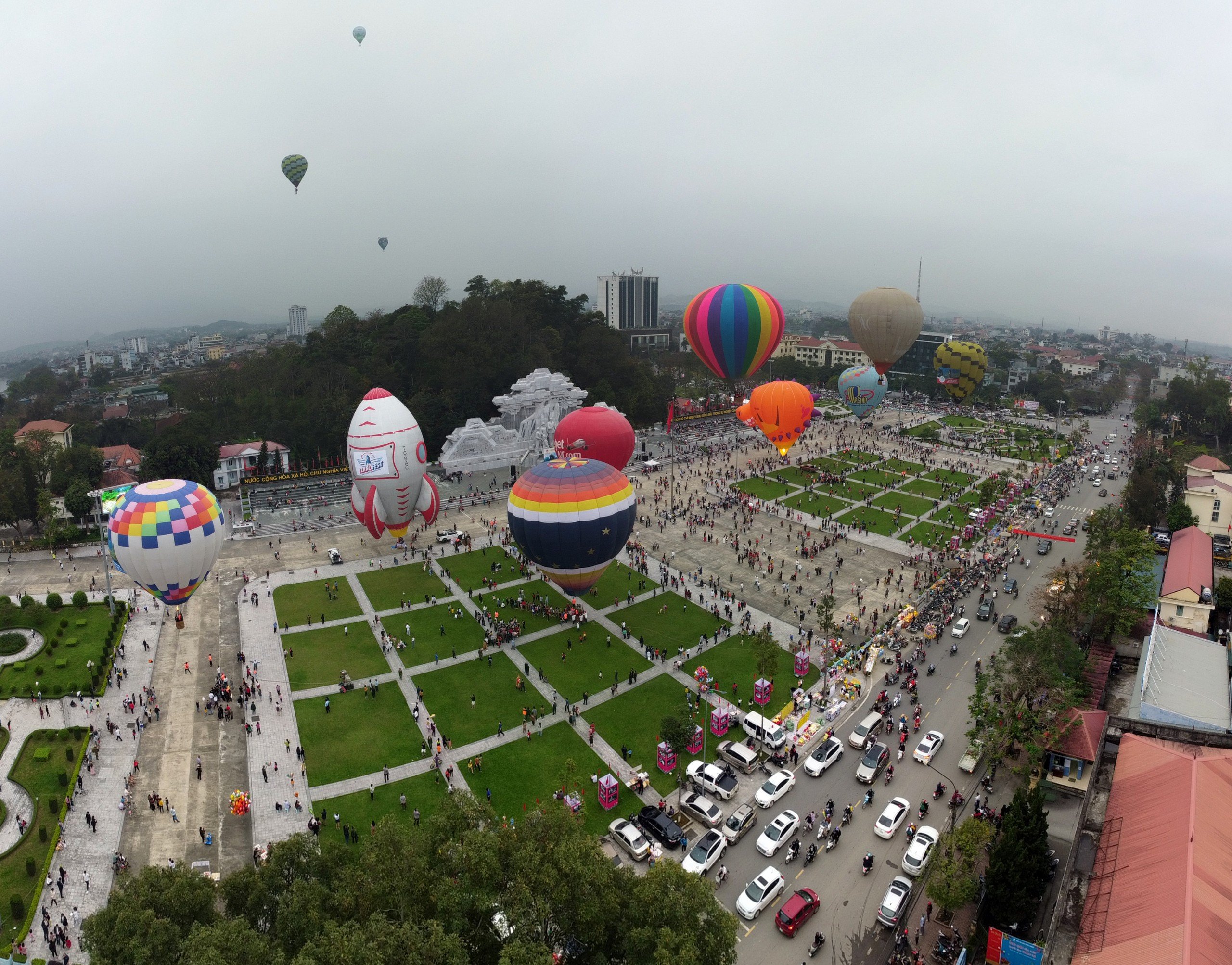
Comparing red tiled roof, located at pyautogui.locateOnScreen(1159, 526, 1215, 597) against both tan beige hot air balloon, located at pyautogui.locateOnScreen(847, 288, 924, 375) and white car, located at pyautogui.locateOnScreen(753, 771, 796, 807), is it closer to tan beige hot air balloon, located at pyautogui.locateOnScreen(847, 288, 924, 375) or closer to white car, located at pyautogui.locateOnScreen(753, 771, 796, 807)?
white car, located at pyautogui.locateOnScreen(753, 771, 796, 807)

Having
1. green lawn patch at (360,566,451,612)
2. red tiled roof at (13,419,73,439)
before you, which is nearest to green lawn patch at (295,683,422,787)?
green lawn patch at (360,566,451,612)

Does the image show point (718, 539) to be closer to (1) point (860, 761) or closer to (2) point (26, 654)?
(1) point (860, 761)

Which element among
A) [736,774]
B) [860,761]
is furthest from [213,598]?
[860,761]

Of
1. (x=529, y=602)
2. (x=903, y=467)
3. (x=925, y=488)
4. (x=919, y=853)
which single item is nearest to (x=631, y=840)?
(x=919, y=853)

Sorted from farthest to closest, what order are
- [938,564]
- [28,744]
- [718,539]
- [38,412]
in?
[38,412] < [718,539] < [938,564] < [28,744]

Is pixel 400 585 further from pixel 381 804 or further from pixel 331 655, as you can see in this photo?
pixel 381 804

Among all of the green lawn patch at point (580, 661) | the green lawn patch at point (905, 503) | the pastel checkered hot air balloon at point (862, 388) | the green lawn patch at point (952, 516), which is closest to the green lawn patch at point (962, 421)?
the pastel checkered hot air balloon at point (862, 388)
